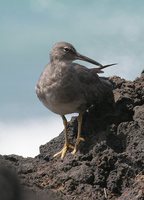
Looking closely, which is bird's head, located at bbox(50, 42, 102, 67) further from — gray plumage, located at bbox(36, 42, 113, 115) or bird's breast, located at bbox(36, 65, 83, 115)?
bird's breast, located at bbox(36, 65, 83, 115)

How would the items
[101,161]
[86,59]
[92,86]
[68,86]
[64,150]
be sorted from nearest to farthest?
[101,161], [64,150], [68,86], [92,86], [86,59]

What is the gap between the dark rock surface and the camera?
6633 mm

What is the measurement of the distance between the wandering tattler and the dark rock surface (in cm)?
26

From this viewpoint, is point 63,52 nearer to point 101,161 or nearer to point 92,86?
point 92,86

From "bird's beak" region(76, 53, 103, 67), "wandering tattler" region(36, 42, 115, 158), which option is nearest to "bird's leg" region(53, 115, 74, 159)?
"wandering tattler" region(36, 42, 115, 158)

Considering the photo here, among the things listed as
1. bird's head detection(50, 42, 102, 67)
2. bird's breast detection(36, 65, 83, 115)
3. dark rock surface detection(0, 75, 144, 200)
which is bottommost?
dark rock surface detection(0, 75, 144, 200)

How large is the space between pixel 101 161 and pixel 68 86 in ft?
8.06

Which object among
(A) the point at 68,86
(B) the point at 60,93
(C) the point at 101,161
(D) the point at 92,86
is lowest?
(C) the point at 101,161

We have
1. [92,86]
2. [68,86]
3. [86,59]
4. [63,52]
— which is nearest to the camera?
[68,86]

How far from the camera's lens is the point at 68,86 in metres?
9.24

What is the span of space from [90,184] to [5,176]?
5.59 m

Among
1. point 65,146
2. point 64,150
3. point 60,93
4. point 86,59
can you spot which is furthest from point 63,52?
point 64,150

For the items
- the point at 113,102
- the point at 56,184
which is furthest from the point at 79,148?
the point at 56,184

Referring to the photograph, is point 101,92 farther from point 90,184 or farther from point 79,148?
point 90,184
